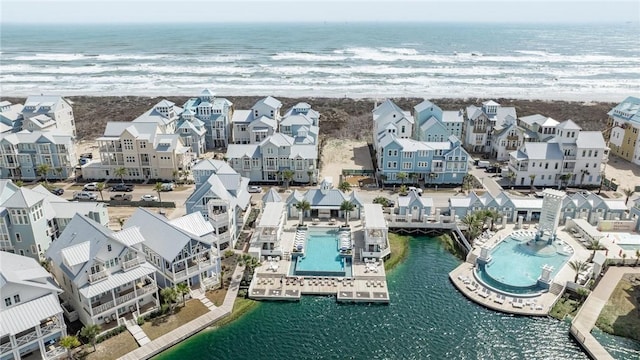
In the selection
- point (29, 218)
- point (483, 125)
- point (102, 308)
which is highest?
point (29, 218)

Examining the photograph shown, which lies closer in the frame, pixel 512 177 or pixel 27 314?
pixel 27 314

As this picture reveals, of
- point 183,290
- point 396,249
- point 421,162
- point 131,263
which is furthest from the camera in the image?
point 421,162

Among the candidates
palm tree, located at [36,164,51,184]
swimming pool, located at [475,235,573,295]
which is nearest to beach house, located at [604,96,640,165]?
→ swimming pool, located at [475,235,573,295]

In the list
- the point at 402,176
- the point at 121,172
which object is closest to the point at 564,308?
the point at 402,176

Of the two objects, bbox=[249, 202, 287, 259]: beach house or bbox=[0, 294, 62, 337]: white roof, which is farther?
bbox=[249, 202, 287, 259]: beach house

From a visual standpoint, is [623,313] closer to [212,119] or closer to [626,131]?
[626,131]

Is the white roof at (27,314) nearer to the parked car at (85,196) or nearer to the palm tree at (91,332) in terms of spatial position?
the palm tree at (91,332)

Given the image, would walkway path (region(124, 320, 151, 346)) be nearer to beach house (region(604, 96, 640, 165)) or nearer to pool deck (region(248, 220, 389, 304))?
pool deck (region(248, 220, 389, 304))

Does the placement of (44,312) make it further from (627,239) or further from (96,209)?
(627,239)

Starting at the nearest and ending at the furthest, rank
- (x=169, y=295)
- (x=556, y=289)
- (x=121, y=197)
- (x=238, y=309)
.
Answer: (x=169, y=295) → (x=238, y=309) → (x=556, y=289) → (x=121, y=197)
